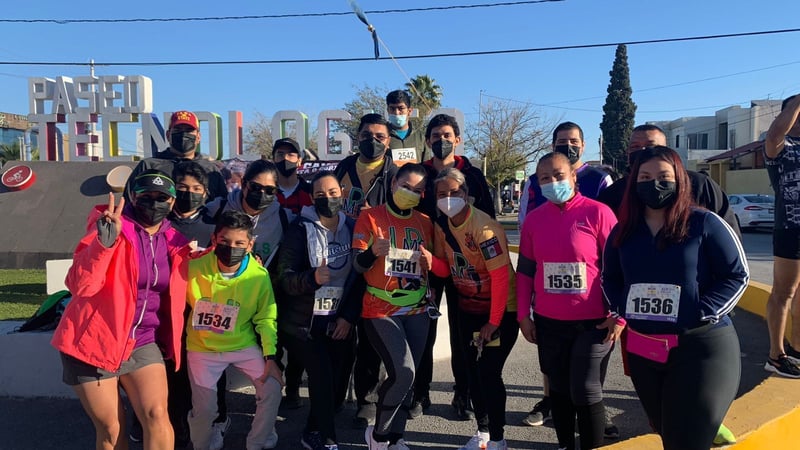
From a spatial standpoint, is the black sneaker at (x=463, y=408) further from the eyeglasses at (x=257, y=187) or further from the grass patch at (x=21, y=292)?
the grass patch at (x=21, y=292)

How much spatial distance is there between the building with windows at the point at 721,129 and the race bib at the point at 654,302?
44665 mm

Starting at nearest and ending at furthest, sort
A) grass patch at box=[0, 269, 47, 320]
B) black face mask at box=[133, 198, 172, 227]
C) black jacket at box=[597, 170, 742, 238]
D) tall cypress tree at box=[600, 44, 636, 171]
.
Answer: black face mask at box=[133, 198, 172, 227] < black jacket at box=[597, 170, 742, 238] < grass patch at box=[0, 269, 47, 320] < tall cypress tree at box=[600, 44, 636, 171]

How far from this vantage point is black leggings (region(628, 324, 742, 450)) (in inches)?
96.0

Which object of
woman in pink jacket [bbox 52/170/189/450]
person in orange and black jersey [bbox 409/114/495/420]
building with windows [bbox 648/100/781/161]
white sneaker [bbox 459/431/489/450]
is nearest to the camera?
woman in pink jacket [bbox 52/170/189/450]

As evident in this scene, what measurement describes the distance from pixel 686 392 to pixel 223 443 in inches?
122

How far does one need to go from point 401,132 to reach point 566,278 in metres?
2.54

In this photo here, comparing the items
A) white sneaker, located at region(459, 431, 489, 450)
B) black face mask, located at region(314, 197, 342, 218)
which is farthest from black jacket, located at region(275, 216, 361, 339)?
white sneaker, located at region(459, 431, 489, 450)

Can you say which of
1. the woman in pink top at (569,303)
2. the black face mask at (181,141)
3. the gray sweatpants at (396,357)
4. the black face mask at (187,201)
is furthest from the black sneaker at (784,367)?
A: the black face mask at (181,141)

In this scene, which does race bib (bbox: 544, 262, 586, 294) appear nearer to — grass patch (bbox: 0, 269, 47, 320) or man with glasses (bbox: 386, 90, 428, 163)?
man with glasses (bbox: 386, 90, 428, 163)

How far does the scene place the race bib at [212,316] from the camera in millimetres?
3424

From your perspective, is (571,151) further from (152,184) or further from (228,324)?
(152,184)

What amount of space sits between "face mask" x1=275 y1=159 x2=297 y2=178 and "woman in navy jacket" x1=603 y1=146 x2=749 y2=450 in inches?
113

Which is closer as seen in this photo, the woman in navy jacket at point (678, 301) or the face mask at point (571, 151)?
the woman in navy jacket at point (678, 301)

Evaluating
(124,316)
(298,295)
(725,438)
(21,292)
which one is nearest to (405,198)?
(298,295)
